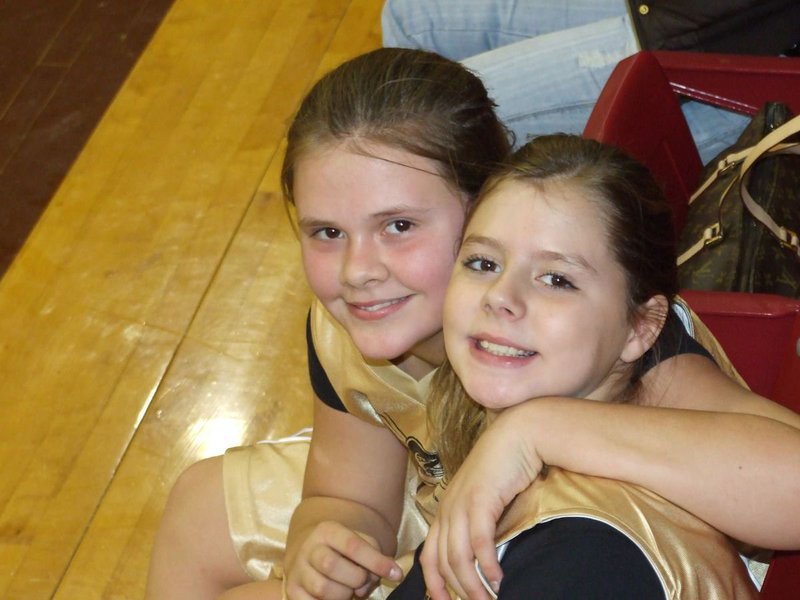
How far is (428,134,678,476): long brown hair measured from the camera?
104 cm

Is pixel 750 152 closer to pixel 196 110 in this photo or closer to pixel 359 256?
pixel 359 256

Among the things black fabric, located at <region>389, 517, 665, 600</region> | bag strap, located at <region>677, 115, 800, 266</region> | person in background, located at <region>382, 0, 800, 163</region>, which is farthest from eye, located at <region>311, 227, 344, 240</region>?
person in background, located at <region>382, 0, 800, 163</region>

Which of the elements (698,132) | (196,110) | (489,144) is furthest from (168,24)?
(489,144)

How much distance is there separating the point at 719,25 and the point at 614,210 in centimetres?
73

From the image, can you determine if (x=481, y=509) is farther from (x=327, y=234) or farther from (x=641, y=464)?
(x=327, y=234)

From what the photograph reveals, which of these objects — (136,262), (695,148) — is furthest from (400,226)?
(136,262)

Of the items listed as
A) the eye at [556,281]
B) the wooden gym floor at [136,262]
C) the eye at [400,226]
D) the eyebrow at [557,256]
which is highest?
the eyebrow at [557,256]

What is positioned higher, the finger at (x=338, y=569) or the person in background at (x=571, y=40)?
the person in background at (x=571, y=40)

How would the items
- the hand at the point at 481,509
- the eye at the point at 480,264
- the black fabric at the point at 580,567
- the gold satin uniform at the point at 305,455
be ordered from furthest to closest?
the gold satin uniform at the point at 305,455, the eye at the point at 480,264, the hand at the point at 481,509, the black fabric at the point at 580,567

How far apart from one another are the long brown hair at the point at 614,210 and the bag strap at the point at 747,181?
0.91ft

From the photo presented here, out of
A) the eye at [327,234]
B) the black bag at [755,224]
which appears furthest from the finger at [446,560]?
the black bag at [755,224]

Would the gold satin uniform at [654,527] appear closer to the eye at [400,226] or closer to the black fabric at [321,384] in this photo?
the eye at [400,226]

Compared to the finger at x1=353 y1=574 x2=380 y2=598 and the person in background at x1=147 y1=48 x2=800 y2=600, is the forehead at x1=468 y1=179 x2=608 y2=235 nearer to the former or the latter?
the person in background at x1=147 y1=48 x2=800 y2=600

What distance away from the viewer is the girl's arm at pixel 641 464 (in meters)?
0.88
